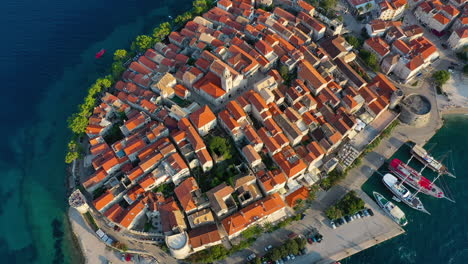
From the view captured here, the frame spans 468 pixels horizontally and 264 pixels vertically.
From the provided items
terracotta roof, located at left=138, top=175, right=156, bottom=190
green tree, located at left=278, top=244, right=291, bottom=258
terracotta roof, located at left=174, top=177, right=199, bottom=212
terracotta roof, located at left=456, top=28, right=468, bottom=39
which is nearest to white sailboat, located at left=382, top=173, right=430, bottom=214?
green tree, located at left=278, top=244, right=291, bottom=258

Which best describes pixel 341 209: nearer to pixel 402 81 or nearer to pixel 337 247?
pixel 337 247

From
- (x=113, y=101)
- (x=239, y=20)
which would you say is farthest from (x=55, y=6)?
(x=239, y=20)

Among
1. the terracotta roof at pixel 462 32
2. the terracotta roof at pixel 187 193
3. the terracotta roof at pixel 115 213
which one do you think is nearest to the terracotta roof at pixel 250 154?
the terracotta roof at pixel 187 193

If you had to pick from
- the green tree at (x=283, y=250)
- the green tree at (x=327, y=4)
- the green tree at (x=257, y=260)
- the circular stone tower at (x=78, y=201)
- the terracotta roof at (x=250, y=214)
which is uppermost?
the green tree at (x=327, y=4)

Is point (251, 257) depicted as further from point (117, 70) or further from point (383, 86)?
point (117, 70)

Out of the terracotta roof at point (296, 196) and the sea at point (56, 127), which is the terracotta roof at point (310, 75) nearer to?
the terracotta roof at point (296, 196)

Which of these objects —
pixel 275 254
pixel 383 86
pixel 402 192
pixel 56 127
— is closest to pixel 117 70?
pixel 56 127
